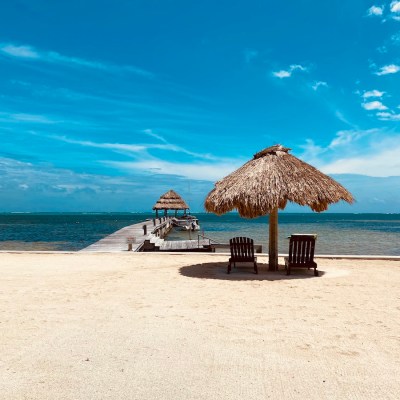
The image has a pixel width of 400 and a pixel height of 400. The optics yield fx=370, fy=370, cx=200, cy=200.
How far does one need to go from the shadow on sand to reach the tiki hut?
112 feet

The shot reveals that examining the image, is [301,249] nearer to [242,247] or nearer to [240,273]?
[242,247]

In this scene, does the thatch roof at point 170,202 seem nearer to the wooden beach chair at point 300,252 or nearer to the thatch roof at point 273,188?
the thatch roof at point 273,188

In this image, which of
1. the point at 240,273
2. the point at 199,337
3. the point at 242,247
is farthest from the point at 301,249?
the point at 199,337

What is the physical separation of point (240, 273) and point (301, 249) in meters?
1.67

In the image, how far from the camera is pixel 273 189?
9281mm

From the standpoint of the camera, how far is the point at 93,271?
995 cm

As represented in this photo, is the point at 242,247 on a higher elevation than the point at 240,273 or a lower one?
higher

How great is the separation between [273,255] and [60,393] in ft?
24.3

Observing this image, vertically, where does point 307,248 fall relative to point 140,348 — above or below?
above

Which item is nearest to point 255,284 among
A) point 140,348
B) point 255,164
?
point 255,164

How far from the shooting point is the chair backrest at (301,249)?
366 inches

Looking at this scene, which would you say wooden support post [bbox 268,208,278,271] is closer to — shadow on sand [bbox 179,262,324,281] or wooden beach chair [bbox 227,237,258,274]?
shadow on sand [bbox 179,262,324,281]

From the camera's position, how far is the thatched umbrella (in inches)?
364

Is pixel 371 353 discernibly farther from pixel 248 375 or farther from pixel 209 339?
pixel 209 339
